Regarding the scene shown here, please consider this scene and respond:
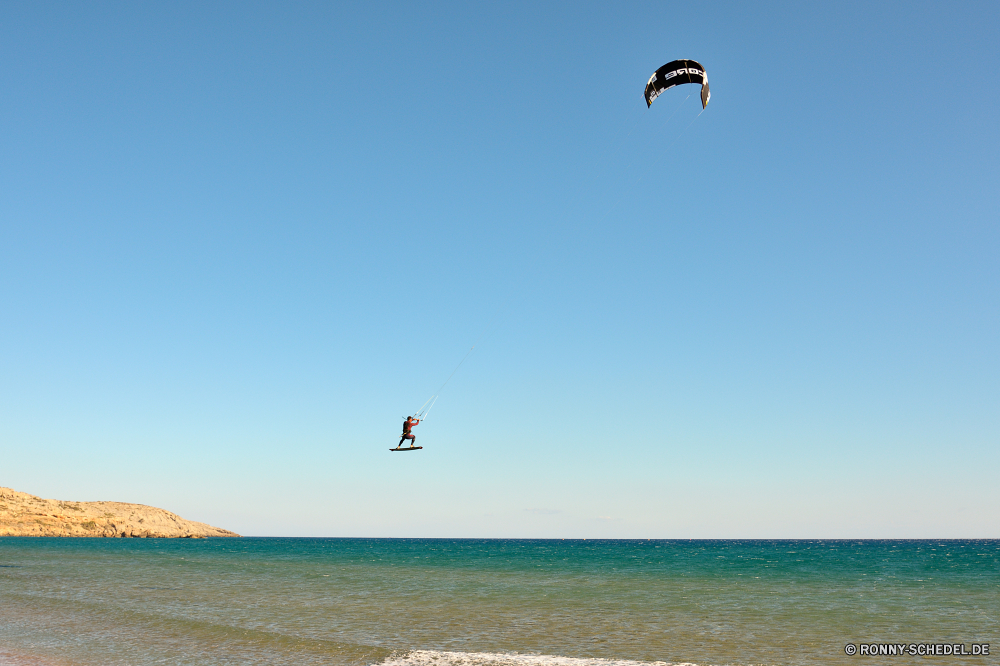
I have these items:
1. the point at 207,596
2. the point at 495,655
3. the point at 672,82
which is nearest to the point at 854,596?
the point at 495,655

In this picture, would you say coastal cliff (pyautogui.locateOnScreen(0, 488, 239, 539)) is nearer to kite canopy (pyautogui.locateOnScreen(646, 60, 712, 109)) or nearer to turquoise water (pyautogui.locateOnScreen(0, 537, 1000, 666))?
turquoise water (pyautogui.locateOnScreen(0, 537, 1000, 666))

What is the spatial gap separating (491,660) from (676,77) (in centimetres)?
2093

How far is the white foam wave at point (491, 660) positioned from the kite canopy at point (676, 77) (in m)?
18.8

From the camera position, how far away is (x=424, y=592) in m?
32.9

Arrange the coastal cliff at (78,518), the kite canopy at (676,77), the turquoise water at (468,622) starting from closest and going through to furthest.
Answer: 1. the turquoise water at (468,622)
2. the kite canopy at (676,77)
3. the coastal cliff at (78,518)

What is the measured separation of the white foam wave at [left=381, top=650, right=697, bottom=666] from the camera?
15.5 m

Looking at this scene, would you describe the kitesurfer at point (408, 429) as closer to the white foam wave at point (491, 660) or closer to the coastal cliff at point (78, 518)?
the white foam wave at point (491, 660)

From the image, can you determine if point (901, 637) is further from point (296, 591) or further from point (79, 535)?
point (79, 535)

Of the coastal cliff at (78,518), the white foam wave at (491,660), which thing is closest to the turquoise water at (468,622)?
the white foam wave at (491,660)

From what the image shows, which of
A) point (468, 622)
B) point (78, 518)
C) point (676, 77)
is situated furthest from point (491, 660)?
point (78, 518)

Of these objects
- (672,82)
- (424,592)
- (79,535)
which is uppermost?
(672,82)

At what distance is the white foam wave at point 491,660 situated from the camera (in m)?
15.5

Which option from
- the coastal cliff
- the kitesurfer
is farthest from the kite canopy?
the coastal cliff

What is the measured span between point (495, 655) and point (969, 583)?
138 feet
